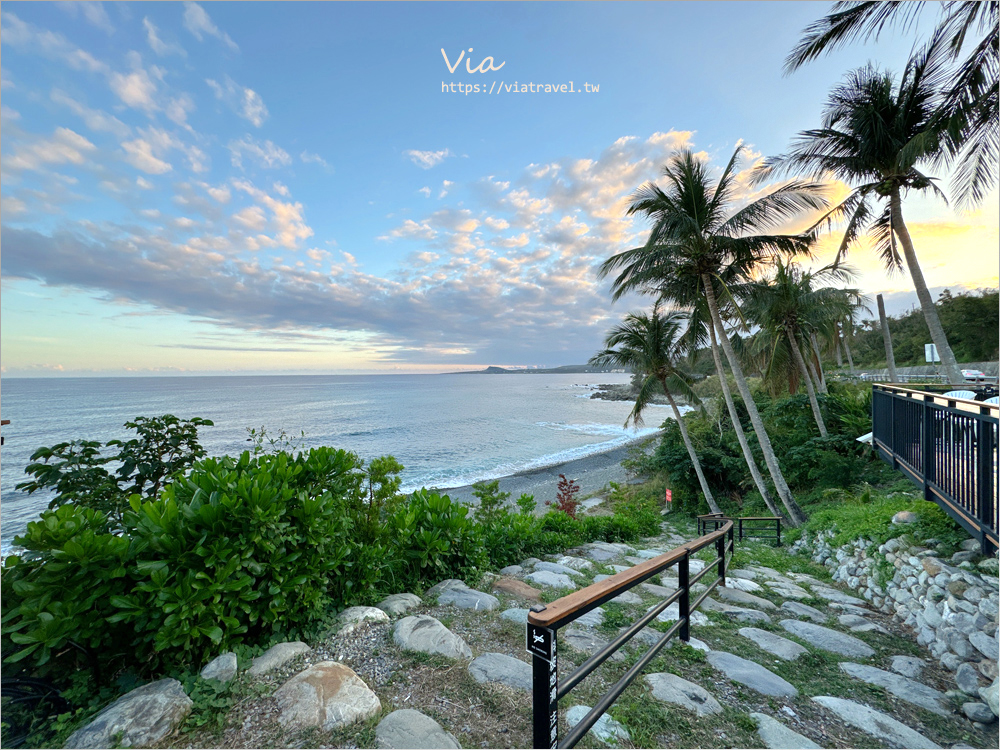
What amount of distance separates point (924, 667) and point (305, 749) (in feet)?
14.1

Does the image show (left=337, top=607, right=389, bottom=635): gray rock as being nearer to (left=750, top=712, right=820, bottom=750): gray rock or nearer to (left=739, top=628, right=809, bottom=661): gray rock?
(left=750, top=712, right=820, bottom=750): gray rock

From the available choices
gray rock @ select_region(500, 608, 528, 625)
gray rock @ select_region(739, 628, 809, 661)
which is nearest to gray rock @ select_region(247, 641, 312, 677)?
gray rock @ select_region(500, 608, 528, 625)

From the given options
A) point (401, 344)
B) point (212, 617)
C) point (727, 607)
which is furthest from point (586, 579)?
point (401, 344)

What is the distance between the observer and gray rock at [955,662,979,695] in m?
2.88

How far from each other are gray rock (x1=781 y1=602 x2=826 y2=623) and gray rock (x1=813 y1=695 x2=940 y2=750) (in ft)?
5.70

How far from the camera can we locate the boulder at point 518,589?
378 cm

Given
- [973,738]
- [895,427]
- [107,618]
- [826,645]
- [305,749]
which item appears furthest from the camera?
[895,427]

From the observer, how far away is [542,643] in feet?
5.15

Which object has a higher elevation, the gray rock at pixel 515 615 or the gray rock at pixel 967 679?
the gray rock at pixel 515 615

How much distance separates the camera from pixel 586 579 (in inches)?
175

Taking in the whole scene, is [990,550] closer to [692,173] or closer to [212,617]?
[212,617]

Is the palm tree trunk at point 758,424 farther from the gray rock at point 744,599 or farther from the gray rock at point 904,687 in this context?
the gray rock at point 904,687

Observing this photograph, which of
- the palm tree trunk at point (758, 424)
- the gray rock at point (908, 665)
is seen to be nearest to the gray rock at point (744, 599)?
the gray rock at point (908, 665)

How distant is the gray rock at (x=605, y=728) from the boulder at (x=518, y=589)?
1.50m
